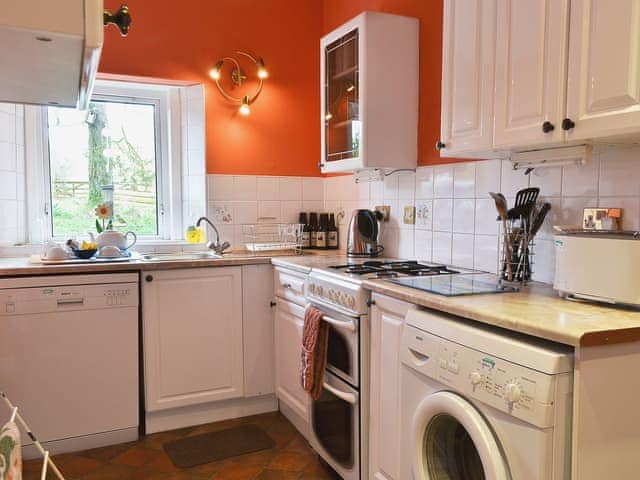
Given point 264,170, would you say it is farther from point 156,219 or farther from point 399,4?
point 399,4

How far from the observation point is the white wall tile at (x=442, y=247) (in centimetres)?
247

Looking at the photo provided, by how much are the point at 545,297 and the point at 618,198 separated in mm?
417

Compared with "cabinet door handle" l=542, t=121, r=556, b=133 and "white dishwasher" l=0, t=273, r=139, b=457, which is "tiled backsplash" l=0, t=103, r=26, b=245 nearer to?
"white dishwasher" l=0, t=273, r=139, b=457

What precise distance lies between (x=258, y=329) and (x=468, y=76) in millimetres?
1770

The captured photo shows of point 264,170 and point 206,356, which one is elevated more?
point 264,170

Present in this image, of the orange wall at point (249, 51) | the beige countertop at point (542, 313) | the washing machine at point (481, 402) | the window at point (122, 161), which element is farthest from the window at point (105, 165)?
the washing machine at point (481, 402)

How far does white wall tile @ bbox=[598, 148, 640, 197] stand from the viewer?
63.2 inches

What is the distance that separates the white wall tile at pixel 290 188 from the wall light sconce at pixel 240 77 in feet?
1.74

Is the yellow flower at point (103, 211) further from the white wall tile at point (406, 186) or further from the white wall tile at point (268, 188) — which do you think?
the white wall tile at point (406, 186)

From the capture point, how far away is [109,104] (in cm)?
327

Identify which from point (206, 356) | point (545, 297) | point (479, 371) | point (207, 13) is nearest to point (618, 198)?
point (545, 297)

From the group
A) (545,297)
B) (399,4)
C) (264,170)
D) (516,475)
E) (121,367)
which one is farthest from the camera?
(264,170)

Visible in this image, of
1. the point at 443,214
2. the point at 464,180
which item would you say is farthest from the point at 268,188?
the point at 464,180

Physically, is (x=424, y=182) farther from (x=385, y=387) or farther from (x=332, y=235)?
(x=385, y=387)
